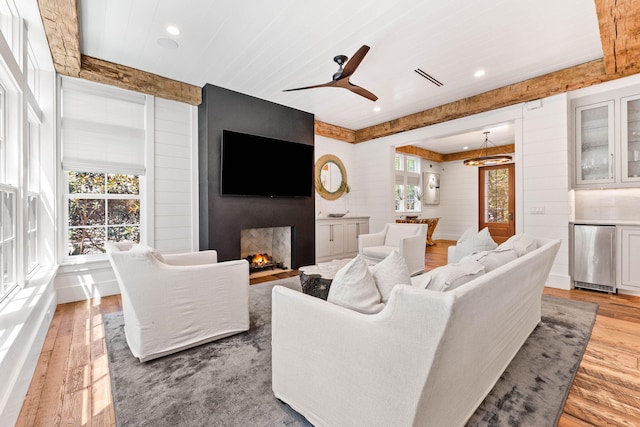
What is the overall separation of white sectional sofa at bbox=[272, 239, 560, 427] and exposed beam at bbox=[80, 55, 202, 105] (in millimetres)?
3601

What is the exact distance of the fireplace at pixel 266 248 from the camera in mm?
4949

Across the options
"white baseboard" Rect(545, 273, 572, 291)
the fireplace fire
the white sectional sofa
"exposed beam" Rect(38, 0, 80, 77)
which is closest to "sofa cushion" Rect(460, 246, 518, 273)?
the white sectional sofa

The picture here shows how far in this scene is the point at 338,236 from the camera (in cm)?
587

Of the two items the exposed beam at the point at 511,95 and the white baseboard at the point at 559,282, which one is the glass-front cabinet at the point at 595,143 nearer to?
the exposed beam at the point at 511,95

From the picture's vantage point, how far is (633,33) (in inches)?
110

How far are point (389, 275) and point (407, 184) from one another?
7.40m

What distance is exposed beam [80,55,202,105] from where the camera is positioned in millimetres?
3383

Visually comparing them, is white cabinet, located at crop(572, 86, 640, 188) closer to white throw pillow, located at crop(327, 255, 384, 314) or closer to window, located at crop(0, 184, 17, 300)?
white throw pillow, located at crop(327, 255, 384, 314)

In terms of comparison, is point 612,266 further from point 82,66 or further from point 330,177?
point 82,66

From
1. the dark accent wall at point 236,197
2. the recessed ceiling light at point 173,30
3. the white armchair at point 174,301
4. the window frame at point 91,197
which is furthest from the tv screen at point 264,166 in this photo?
the white armchair at point 174,301

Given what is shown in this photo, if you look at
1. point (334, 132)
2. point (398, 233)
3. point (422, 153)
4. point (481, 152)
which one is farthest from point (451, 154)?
point (398, 233)

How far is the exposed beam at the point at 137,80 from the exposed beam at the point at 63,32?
151mm

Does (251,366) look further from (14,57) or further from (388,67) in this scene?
(388,67)

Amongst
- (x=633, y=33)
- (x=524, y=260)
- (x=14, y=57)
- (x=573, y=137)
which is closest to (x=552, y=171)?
(x=573, y=137)
